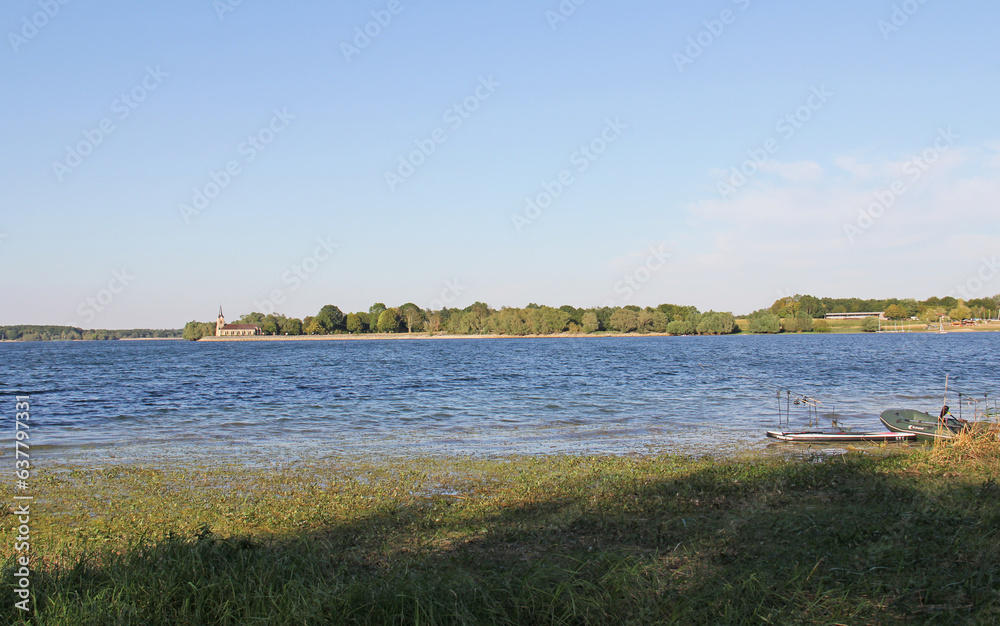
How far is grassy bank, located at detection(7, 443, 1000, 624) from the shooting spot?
4941 millimetres

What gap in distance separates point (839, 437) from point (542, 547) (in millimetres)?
12662

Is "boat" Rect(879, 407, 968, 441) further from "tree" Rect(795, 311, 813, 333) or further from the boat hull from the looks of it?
"tree" Rect(795, 311, 813, 333)

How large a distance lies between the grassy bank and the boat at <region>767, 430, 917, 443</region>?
5.55 metres

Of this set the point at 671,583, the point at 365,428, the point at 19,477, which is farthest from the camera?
the point at 365,428

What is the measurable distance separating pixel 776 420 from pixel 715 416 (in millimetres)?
2064

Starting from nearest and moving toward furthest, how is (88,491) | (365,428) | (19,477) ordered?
(88,491) → (19,477) → (365,428)

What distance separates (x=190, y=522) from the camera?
368 inches

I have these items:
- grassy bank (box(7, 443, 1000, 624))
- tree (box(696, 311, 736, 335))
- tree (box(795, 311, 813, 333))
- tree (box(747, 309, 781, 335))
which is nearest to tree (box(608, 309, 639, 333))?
tree (box(696, 311, 736, 335))

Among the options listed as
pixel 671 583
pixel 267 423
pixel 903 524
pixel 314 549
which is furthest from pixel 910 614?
pixel 267 423

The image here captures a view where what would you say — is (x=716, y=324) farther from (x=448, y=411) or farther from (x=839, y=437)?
(x=839, y=437)

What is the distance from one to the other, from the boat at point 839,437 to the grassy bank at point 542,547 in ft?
18.2

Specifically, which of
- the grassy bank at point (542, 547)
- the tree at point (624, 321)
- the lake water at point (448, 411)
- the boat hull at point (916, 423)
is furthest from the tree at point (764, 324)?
the grassy bank at point (542, 547)

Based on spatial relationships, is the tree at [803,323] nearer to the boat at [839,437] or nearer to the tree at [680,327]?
the tree at [680,327]

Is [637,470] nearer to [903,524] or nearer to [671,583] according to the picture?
[903,524]
